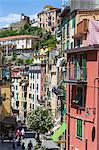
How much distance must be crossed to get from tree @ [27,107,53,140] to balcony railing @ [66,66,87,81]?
416 inches

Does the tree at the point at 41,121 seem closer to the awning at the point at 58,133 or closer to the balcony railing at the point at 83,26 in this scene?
the awning at the point at 58,133

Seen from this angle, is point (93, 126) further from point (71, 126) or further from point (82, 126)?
point (71, 126)

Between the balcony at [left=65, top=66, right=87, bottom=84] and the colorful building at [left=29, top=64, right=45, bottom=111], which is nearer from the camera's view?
the balcony at [left=65, top=66, right=87, bottom=84]

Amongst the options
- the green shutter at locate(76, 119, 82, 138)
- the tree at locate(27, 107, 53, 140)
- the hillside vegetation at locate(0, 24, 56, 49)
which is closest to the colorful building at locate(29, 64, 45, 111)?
the tree at locate(27, 107, 53, 140)

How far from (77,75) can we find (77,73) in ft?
0.28

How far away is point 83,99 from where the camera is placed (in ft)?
51.7

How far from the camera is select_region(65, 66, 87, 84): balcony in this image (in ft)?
51.1

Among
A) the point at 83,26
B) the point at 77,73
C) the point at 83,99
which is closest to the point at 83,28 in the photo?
the point at 83,26

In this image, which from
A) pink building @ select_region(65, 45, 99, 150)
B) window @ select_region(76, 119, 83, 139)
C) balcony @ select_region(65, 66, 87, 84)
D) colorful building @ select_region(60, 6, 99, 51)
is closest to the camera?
pink building @ select_region(65, 45, 99, 150)

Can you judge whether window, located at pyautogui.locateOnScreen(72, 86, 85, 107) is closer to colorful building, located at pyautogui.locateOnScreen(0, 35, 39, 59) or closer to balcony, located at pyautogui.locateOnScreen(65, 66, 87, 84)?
balcony, located at pyautogui.locateOnScreen(65, 66, 87, 84)

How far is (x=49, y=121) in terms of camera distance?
91.0ft

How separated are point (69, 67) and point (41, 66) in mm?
22754

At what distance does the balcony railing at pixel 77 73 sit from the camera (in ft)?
51.1

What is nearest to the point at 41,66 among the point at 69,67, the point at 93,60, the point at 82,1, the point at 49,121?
the point at 49,121
